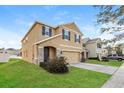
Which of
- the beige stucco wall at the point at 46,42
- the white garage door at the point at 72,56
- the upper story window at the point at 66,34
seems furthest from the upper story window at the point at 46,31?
the white garage door at the point at 72,56

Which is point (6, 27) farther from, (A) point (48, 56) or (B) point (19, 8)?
(A) point (48, 56)

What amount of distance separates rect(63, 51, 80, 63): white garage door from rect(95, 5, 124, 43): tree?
36.6 ft

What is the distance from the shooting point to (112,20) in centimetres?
1123

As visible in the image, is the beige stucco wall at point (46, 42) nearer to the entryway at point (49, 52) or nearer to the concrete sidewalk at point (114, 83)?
the entryway at point (49, 52)

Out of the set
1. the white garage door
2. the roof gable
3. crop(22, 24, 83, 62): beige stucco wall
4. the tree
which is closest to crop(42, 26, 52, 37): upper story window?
crop(22, 24, 83, 62): beige stucco wall

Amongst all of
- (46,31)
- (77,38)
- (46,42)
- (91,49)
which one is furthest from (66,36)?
(91,49)

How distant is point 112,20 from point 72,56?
45.4ft

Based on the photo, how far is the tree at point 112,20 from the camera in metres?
10.9

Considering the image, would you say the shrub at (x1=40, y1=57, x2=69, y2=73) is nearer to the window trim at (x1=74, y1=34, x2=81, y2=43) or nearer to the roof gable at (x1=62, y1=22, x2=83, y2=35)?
the roof gable at (x1=62, y1=22, x2=83, y2=35)

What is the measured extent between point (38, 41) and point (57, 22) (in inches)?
146

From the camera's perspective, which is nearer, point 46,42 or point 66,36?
point 46,42

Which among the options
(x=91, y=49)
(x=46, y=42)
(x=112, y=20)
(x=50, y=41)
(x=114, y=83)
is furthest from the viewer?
(x=91, y=49)

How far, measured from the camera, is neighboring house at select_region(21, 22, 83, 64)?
19.2m

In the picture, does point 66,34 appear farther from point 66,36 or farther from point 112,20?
point 112,20
